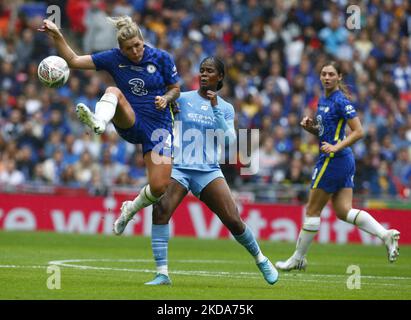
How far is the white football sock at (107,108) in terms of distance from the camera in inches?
405

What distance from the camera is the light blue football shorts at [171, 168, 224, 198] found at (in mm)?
11383

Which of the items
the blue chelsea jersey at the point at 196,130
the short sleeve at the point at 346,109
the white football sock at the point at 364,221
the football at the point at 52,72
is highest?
the football at the point at 52,72

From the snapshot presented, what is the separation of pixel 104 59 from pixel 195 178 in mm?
1686

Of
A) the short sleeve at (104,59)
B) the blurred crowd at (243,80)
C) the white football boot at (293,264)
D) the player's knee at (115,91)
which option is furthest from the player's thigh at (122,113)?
the blurred crowd at (243,80)

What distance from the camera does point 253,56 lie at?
86.9 ft

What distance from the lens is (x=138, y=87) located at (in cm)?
1120

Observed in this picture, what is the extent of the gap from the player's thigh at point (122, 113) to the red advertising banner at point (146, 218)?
11026 mm

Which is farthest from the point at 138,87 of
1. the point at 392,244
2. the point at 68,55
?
the point at 392,244

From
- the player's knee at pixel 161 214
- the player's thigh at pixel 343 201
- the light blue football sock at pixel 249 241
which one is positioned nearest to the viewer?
the player's knee at pixel 161 214

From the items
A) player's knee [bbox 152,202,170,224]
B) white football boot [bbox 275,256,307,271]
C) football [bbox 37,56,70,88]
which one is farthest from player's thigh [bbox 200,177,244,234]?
white football boot [bbox 275,256,307,271]

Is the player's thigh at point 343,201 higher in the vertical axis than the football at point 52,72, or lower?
lower

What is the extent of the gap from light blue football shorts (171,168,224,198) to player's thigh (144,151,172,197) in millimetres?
338

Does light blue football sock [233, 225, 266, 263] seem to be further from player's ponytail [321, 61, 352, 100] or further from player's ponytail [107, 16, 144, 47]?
player's ponytail [321, 61, 352, 100]

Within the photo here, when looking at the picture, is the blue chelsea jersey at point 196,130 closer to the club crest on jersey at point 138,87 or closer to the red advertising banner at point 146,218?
the club crest on jersey at point 138,87
